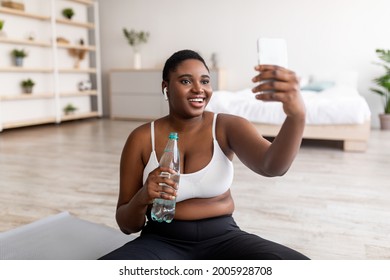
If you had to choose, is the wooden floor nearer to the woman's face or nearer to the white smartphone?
the woman's face

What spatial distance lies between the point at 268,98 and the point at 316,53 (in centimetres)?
580

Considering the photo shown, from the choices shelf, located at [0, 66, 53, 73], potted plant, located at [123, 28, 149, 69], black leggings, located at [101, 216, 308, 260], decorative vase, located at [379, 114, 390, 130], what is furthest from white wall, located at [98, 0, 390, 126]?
black leggings, located at [101, 216, 308, 260]

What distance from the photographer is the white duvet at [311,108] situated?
4.05m

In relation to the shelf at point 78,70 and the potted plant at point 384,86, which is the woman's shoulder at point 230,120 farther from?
the shelf at point 78,70

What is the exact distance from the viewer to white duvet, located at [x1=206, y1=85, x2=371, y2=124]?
13.3 ft

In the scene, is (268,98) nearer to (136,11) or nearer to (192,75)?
(192,75)

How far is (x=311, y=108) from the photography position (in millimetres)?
4184

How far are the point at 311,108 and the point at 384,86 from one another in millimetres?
2004

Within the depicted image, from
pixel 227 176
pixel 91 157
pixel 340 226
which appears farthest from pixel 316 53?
pixel 227 176

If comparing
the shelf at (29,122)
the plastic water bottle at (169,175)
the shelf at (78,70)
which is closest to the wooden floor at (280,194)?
the plastic water bottle at (169,175)

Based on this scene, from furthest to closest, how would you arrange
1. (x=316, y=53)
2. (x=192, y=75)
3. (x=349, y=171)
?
1. (x=316, y=53)
2. (x=349, y=171)
3. (x=192, y=75)

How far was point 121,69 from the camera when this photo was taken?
7090 mm

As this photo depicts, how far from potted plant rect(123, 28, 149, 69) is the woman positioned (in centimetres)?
623
